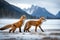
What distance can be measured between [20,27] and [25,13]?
0.75 ft

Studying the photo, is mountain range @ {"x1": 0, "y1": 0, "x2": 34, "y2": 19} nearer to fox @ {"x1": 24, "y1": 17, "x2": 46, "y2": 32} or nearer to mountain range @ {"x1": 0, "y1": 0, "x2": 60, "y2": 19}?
mountain range @ {"x1": 0, "y1": 0, "x2": 60, "y2": 19}

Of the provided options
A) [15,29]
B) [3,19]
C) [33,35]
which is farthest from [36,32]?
[3,19]

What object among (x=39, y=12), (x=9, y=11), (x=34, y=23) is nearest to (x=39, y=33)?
(x=34, y=23)

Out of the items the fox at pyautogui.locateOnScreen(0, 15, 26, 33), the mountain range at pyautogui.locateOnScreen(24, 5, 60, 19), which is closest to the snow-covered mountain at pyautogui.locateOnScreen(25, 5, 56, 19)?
the mountain range at pyautogui.locateOnScreen(24, 5, 60, 19)

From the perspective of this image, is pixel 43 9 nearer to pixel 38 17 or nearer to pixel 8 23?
pixel 38 17

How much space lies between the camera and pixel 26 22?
95.3 inches

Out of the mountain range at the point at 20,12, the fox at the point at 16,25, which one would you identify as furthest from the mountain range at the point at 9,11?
the fox at the point at 16,25

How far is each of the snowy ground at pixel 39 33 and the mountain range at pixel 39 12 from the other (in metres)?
0.09

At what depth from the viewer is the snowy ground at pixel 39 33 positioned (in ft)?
7.41

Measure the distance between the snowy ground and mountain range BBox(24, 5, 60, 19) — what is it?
9cm

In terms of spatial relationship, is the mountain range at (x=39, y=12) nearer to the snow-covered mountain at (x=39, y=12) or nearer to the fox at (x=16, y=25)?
the snow-covered mountain at (x=39, y=12)

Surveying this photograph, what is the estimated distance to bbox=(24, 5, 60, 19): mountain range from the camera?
2479 mm

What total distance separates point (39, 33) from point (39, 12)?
1.05 ft

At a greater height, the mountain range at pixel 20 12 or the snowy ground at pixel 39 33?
the mountain range at pixel 20 12
